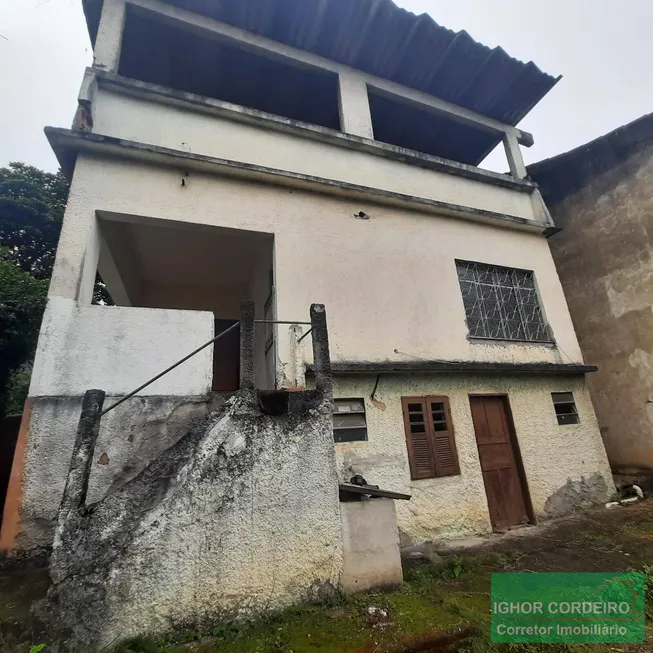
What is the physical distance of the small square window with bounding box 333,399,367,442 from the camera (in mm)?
5410

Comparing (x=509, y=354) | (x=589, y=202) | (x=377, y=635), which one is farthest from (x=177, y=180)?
(x=589, y=202)

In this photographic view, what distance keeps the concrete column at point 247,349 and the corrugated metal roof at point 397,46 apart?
6127mm

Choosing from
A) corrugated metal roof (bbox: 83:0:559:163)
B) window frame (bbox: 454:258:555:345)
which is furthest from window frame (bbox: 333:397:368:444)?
corrugated metal roof (bbox: 83:0:559:163)

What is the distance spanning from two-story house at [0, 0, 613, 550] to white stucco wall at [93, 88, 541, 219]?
36mm

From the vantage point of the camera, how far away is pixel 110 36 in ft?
19.6

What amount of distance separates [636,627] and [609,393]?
6.36 meters

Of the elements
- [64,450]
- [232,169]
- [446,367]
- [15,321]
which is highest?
[232,169]

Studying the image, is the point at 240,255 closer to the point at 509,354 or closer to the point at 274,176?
the point at 274,176

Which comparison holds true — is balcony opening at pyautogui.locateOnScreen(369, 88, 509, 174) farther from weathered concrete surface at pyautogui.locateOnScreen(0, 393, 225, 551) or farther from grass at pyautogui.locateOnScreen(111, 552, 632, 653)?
grass at pyautogui.locateOnScreen(111, 552, 632, 653)

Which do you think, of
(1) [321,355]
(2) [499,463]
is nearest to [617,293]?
(2) [499,463]

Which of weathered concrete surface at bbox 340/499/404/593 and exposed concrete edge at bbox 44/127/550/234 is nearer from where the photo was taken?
weathered concrete surface at bbox 340/499/404/593

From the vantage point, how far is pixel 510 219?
796 centimetres

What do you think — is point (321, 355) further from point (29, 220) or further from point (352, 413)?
point (29, 220)

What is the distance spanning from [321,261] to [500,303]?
12.3ft
